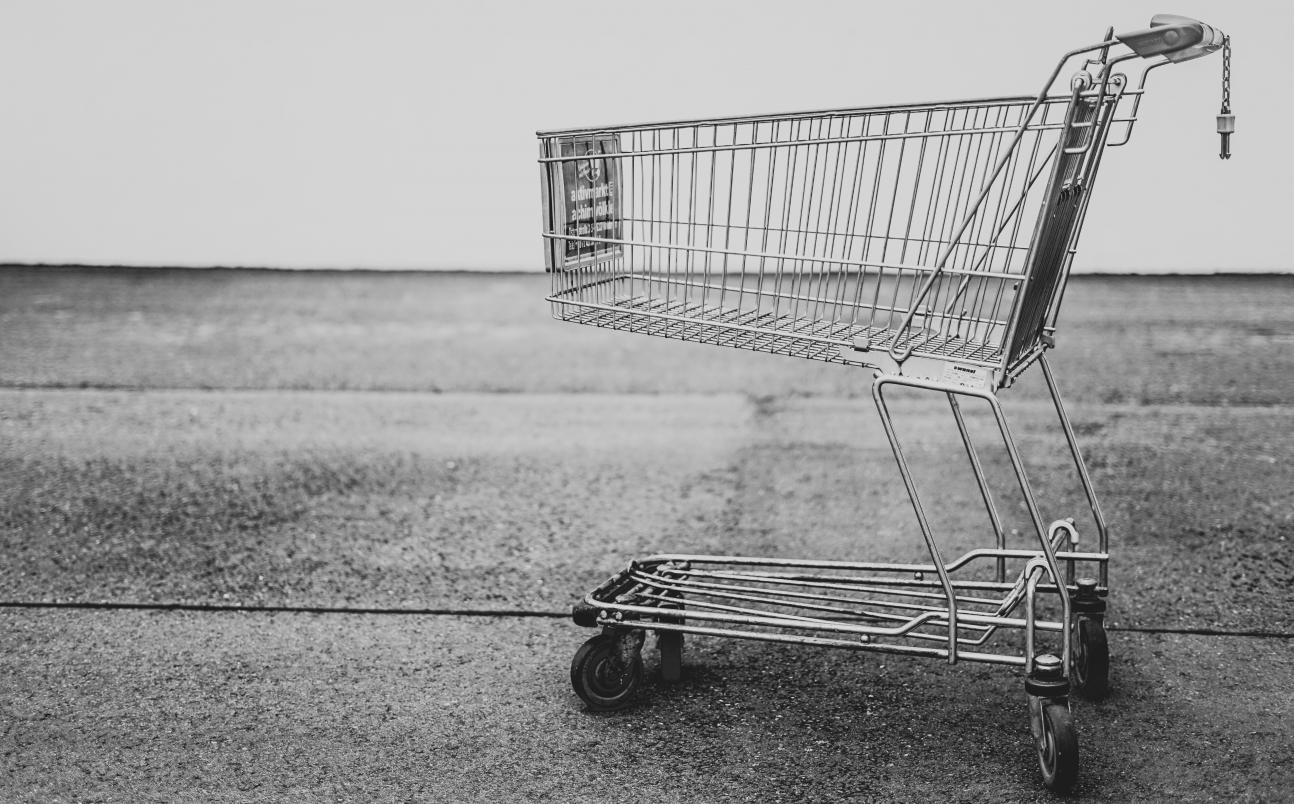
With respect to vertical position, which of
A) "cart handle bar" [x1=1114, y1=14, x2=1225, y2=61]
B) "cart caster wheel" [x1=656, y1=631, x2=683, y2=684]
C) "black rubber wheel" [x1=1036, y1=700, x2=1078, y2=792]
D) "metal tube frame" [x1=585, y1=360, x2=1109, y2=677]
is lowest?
"cart caster wheel" [x1=656, y1=631, x2=683, y2=684]

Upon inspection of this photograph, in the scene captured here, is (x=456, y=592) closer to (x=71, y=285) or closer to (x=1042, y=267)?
(x=1042, y=267)

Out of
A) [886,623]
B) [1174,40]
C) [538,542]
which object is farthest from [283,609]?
[1174,40]

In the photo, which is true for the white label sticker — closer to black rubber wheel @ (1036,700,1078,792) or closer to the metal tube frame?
the metal tube frame

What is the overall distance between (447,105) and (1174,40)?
298 inches

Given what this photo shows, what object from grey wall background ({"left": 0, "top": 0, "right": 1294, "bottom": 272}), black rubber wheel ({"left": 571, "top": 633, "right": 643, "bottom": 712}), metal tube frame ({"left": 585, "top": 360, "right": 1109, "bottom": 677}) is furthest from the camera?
grey wall background ({"left": 0, "top": 0, "right": 1294, "bottom": 272})

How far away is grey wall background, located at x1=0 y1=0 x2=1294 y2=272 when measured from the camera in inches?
348

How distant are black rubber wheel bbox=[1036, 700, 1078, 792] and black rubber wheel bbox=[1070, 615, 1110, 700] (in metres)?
0.49

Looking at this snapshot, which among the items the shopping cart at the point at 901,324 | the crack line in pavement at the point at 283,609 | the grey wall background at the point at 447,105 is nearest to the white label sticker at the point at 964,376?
the shopping cart at the point at 901,324

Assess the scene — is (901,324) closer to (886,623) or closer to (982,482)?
(982,482)

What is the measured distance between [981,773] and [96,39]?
936cm

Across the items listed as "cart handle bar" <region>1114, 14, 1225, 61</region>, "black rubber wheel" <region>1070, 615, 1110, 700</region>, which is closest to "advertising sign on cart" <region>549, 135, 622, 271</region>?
"cart handle bar" <region>1114, 14, 1225, 61</region>

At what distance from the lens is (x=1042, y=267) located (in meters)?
3.06

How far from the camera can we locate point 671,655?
3.50 meters

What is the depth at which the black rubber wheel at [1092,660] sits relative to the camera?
3.36m
